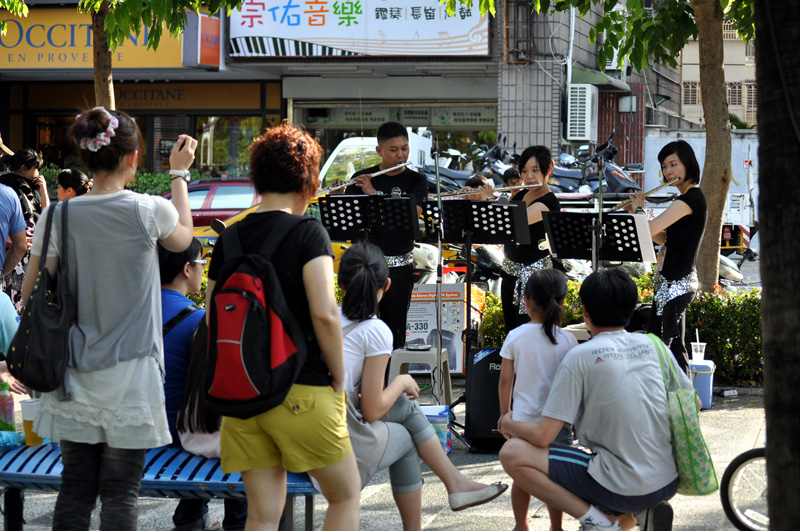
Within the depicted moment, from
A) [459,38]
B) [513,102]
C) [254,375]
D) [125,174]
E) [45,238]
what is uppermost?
[459,38]

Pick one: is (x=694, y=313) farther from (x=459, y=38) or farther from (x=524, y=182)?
(x=459, y=38)

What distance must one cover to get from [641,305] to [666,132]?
1132cm

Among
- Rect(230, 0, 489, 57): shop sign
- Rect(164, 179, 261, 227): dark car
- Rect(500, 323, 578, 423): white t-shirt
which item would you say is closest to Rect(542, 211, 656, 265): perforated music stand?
Rect(500, 323, 578, 423): white t-shirt

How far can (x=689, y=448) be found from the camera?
332 centimetres

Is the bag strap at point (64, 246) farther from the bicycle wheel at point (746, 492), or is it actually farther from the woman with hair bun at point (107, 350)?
the bicycle wheel at point (746, 492)

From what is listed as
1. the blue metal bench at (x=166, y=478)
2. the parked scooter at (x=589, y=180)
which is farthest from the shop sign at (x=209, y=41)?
the blue metal bench at (x=166, y=478)

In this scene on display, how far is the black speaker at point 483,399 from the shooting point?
17.5 ft

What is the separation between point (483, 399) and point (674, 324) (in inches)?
48.2

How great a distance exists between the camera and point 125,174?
313 cm

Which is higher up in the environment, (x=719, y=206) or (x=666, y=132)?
(x=666, y=132)

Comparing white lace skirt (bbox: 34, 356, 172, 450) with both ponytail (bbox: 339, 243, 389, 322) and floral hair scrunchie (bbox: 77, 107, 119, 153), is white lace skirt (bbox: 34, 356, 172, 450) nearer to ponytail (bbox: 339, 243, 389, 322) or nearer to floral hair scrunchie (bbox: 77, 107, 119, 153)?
floral hair scrunchie (bbox: 77, 107, 119, 153)

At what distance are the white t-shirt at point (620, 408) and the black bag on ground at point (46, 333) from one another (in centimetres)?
169

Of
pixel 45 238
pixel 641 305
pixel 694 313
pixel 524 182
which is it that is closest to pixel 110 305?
pixel 45 238

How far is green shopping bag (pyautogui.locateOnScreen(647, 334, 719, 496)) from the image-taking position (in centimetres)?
333
